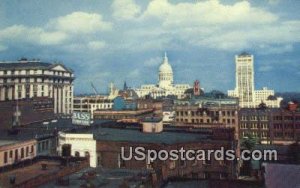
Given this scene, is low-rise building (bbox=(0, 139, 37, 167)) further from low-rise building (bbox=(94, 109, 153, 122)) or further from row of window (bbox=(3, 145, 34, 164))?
low-rise building (bbox=(94, 109, 153, 122))

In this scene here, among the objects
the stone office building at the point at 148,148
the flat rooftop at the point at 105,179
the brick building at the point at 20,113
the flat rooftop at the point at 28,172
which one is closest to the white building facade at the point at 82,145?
Answer: the stone office building at the point at 148,148

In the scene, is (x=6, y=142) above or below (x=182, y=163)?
above

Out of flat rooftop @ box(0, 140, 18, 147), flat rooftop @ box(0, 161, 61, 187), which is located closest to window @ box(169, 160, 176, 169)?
flat rooftop @ box(0, 161, 61, 187)

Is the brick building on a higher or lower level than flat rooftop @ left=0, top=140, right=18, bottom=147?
higher

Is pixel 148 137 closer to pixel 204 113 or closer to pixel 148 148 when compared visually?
pixel 148 148

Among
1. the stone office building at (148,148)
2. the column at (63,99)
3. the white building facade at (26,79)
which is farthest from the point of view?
the column at (63,99)

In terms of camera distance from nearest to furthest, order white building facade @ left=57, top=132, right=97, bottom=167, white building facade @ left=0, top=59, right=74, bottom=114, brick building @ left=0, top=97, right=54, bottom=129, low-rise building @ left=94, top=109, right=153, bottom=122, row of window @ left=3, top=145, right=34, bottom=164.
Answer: row of window @ left=3, top=145, right=34, bottom=164
white building facade @ left=57, top=132, right=97, bottom=167
brick building @ left=0, top=97, right=54, bottom=129
low-rise building @ left=94, top=109, right=153, bottom=122
white building facade @ left=0, top=59, right=74, bottom=114

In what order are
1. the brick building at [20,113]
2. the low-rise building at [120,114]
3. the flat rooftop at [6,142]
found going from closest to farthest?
the flat rooftop at [6,142]
the brick building at [20,113]
the low-rise building at [120,114]

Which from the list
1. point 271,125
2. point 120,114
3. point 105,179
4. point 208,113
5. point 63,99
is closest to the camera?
point 105,179

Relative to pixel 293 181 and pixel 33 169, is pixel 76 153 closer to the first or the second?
pixel 33 169

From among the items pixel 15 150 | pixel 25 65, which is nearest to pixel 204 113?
pixel 15 150

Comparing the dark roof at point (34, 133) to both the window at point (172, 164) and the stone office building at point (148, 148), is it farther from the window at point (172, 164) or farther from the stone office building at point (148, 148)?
the window at point (172, 164)
